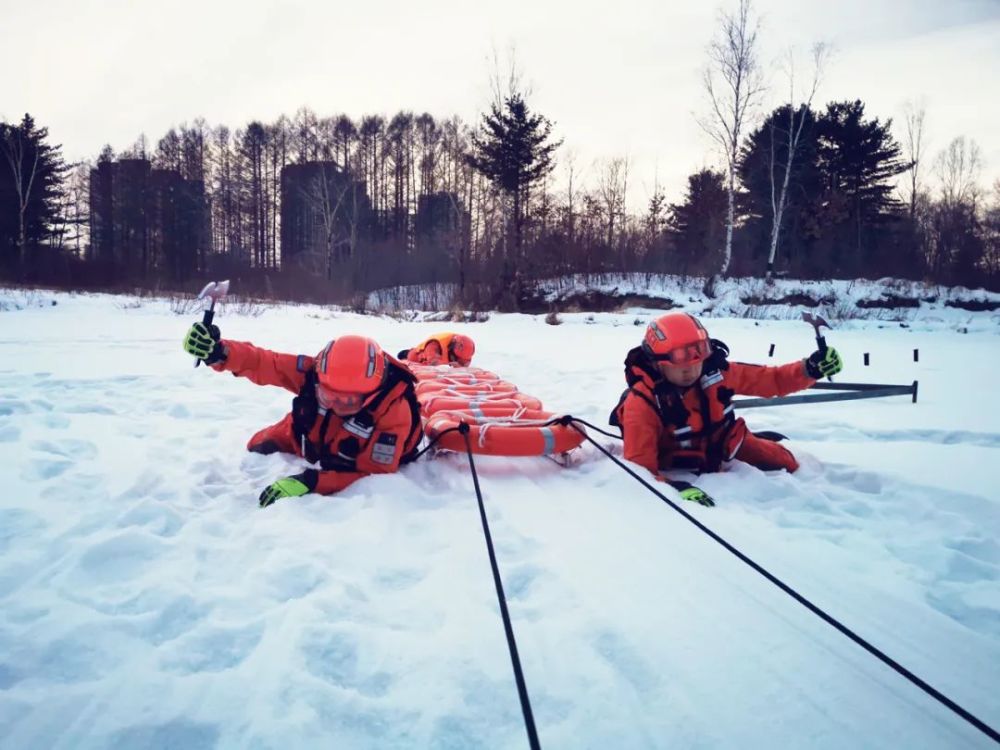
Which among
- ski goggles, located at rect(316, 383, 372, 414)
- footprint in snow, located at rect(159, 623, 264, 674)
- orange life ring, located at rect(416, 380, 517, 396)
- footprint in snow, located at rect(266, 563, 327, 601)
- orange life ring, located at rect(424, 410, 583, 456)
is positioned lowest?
footprint in snow, located at rect(159, 623, 264, 674)

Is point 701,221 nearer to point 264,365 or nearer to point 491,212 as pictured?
point 491,212

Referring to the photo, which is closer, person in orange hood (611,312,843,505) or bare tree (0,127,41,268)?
person in orange hood (611,312,843,505)

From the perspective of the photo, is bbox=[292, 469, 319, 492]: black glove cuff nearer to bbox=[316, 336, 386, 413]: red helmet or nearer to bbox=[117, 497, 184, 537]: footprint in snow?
bbox=[316, 336, 386, 413]: red helmet

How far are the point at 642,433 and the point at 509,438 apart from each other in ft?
2.86

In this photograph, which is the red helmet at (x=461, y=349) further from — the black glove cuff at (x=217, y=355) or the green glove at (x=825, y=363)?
the green glove at (x=825, y=363)

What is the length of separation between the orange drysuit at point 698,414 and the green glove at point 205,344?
254 centimetres

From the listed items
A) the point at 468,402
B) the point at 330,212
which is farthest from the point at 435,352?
the point at 330,212

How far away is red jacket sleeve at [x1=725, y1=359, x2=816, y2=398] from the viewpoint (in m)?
3.71

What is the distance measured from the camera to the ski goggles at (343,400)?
3.22 metres

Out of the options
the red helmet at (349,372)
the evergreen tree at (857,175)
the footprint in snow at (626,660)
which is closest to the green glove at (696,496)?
the footprint in snow at (626,660)

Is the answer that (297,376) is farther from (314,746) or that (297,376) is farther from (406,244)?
(406,244)

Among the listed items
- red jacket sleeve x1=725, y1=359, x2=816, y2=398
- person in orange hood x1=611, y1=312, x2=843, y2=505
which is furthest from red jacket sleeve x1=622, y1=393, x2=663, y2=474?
red jacket sleeve x1=725, y1=359, x2=816, y2=398

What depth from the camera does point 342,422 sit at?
3.41 m

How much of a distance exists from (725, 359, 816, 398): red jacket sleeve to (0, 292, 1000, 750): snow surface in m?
0.57
